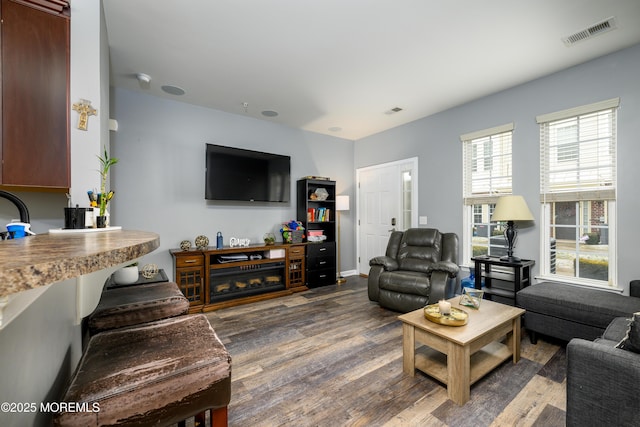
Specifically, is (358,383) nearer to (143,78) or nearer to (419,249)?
(419,249)

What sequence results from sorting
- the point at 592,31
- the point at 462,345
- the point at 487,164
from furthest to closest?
the point at 487,164
the point at 592,31
the point at 462,345

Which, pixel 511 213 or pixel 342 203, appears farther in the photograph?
pixel 342 203

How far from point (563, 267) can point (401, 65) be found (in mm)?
2734

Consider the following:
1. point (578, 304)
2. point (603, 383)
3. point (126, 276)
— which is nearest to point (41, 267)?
point (603, 383)

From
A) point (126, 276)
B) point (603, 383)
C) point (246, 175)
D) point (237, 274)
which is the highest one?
point (246, 175)

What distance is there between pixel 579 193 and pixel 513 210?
62 centimetres

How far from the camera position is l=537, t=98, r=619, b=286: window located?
2.65m

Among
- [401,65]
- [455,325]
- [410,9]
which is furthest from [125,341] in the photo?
[401,65]

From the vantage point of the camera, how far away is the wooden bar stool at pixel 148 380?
760mm

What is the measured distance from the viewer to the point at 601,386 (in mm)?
1189

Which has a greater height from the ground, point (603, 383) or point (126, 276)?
point (126, 276)

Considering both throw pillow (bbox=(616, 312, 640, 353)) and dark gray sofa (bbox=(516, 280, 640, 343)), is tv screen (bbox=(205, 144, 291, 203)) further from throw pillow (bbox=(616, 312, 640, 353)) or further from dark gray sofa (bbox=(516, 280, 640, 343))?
throw pillow (bbox=(616, 312, 640, 353))

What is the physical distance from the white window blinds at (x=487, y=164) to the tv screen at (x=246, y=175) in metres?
2.64

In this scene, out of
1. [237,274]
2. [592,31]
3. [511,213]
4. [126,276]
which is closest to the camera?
[592,31]
